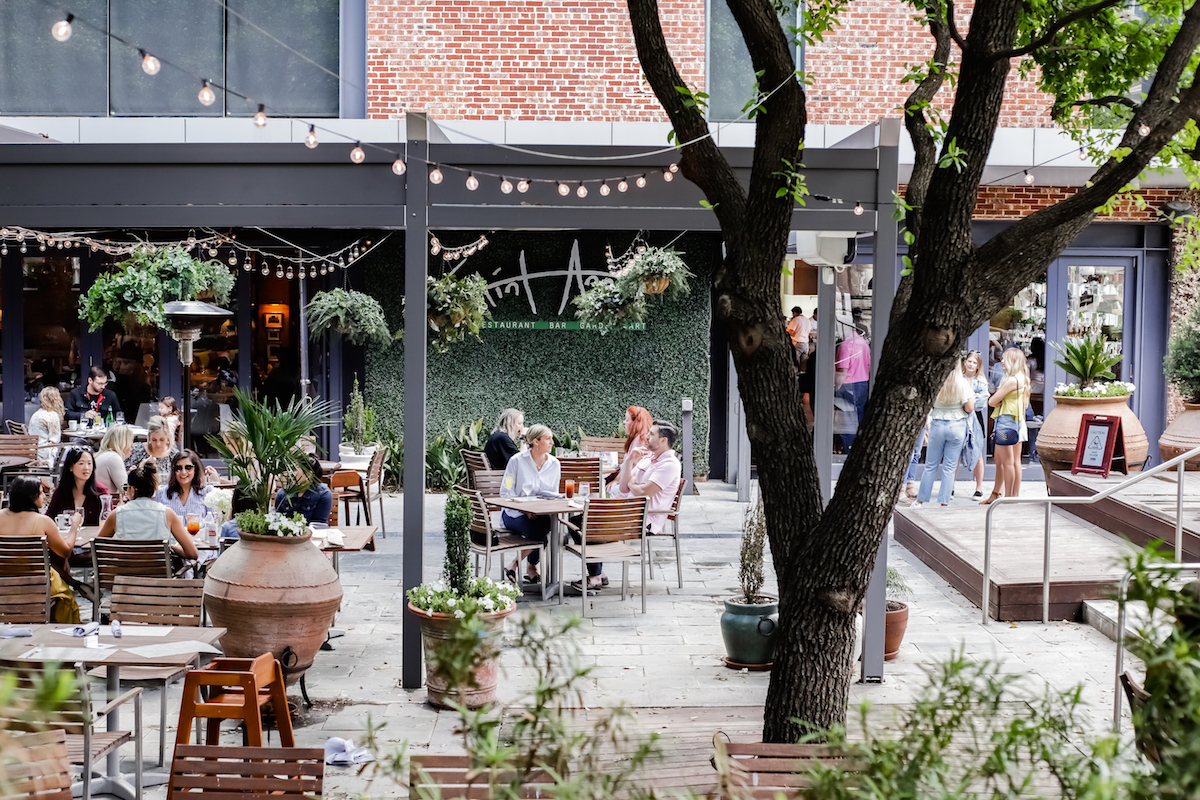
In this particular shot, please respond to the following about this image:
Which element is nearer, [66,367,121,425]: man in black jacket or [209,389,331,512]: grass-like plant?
[209,389,331,512]: grass-like plant

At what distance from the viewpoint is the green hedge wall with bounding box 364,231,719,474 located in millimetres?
14656

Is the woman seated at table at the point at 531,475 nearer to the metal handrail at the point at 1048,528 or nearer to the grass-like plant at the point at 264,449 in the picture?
the grass-like plant at the point at 264,449

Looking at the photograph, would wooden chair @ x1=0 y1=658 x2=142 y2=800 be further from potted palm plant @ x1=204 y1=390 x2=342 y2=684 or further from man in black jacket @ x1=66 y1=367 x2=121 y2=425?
man in black jacket @ x1=66 y1=367 x2=121 y2=425

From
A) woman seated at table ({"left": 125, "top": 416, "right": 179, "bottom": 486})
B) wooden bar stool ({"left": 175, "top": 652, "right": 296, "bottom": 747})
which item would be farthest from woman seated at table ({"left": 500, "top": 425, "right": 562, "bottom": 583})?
wooden bar stool ({"left": 175, "top": 652, "right": 296, "bottom": 747})

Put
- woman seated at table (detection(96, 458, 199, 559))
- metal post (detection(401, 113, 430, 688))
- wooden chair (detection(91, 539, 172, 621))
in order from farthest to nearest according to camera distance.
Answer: woman seated at table (detection(96, 458, 199, 559)) < wooden chair (detection(91, 539, 172, 621)) < metal post (detection(401, 113, 430, 688))

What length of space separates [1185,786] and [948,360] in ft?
8.82

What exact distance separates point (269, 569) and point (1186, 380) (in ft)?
31.6

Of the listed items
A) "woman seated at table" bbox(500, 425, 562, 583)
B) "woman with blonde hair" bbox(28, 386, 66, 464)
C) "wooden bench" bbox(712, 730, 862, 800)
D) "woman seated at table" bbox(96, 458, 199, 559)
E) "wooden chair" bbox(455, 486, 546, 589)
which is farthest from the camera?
"woman with blonde hair" bbox(28, 386, 66, 464)

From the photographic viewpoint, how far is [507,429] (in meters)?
10.8

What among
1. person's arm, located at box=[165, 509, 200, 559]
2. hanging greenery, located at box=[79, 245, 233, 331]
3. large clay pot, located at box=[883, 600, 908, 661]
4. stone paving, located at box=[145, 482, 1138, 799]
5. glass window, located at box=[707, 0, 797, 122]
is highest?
glass window, located at box=[707, 0, 797, 122]

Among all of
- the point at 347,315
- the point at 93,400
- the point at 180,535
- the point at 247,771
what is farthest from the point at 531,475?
the point at 93,400

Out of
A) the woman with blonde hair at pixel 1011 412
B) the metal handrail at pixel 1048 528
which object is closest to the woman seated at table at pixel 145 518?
the metal handrail at pixel 1048 528

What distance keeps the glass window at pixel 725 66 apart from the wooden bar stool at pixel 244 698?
10.3 metres

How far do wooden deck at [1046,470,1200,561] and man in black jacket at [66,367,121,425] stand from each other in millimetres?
10580
